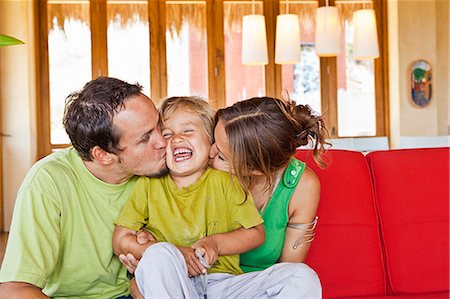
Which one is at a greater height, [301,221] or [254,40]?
[254,40]

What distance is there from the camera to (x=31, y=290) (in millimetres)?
1800

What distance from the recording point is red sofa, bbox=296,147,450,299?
7.85 ft

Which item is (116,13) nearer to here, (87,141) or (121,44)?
(121,44)

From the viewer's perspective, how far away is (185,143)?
6.85ft

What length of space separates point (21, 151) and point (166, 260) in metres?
5.72

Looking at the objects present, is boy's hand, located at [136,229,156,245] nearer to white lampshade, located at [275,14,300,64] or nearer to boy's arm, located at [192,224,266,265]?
boy's arm, located at [192,224,266,265]

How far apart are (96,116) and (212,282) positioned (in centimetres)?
60

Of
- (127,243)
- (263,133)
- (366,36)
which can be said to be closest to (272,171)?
(263,133)

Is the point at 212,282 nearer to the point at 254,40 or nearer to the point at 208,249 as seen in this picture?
the point at 208,249

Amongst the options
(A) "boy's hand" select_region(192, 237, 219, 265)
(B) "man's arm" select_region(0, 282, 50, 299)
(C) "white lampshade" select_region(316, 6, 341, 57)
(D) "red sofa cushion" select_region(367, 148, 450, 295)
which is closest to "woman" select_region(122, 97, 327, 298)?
(A) "boy's hand" select_region(192, 237, 219, 265)

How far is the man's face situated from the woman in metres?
0.19

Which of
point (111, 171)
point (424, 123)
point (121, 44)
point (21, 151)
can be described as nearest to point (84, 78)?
point (121, 44)

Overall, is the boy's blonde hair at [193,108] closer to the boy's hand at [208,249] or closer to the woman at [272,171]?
the woman at [272,171]

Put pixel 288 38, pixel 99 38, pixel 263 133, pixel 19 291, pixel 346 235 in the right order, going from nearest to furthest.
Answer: pixel 19 291
pixel 263 133
pixel 346 235
pixel 288 38
pixel 99 38
